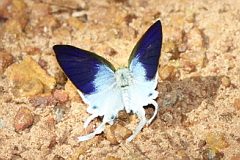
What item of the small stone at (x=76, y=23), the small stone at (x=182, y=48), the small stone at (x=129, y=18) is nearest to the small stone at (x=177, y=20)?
the small stone at (x=182, y=48)

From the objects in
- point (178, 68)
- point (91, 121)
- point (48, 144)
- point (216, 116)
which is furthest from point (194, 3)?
point (48, 144)

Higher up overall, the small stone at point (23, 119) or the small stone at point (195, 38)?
the small stone at point (195, 38)

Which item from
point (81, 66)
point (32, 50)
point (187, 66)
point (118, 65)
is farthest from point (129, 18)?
point (81, 66)

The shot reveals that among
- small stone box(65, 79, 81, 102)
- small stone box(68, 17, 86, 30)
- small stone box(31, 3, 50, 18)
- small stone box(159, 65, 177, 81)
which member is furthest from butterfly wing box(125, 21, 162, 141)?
small stone box(31, 3, 50, 18)

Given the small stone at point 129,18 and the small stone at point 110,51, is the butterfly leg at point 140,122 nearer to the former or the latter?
the small stone at point 110,51

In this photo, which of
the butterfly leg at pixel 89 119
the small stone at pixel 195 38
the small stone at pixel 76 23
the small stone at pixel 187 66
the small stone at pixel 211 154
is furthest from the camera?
the small stone at pixel 76 23

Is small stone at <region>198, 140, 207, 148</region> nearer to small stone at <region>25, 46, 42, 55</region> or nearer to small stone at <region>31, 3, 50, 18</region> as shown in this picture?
small stone at <region>25, 46, 42, 55</region>

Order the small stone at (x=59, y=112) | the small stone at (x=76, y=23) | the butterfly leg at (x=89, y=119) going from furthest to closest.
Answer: the small stone at (x=76, y=23) < the small stone at (x=59, y=112) < the butterfly leg at (x=89, y=119)

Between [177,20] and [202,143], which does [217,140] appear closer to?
[202,143]
